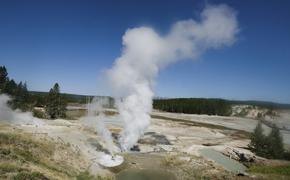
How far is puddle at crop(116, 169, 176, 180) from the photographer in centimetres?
2792

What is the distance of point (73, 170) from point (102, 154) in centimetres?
813

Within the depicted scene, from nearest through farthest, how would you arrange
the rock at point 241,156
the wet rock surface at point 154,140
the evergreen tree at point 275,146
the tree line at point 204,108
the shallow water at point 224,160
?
the shallow water at point 224,160
the rock at point 241,156
the evergreen tree at point 275,146
the wet rock surface at point 154,140
the tree line at point 204,108

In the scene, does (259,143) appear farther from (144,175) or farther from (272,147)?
(144,175)

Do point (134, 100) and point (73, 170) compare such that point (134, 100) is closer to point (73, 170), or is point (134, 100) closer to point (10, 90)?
point (73, 170)

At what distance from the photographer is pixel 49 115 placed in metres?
78.9

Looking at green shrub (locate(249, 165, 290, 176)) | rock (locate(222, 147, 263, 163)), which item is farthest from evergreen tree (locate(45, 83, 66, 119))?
green shrub (locate(249, 165, 290, 176))

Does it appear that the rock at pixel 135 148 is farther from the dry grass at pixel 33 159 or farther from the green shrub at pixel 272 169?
the green shrub at pixel 272 169

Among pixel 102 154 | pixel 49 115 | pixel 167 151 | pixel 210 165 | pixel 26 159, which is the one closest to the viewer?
pixel 26 159

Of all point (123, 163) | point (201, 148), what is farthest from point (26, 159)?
point (201, 148)

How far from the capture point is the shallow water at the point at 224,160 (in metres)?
32.7

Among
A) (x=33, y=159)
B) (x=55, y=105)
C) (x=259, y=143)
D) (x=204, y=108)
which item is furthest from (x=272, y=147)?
(x=204, y=108)

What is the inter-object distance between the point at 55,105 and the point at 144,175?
57.0m

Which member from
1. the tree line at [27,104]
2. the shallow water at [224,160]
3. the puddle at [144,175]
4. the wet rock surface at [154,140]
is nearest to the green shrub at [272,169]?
the shallow water at [224,160]

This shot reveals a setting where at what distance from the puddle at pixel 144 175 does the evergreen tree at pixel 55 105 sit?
5481 centimetres
